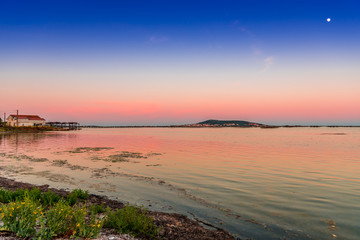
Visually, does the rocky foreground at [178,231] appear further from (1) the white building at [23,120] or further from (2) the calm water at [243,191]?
(1) the white building at [23,120]

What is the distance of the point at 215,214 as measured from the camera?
1133cm

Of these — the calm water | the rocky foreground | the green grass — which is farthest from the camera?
the calm water

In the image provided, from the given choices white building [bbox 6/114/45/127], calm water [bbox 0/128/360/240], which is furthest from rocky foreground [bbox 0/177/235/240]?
white building [bbox 6/114/45/127]

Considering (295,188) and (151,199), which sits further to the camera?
(295,188)

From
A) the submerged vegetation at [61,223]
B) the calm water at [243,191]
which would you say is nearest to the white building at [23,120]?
the calm water at [243,191]

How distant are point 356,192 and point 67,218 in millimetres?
17921

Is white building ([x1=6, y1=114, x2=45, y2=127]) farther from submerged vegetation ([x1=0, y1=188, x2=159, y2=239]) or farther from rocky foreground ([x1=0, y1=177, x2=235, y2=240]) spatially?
rocky foreground ([x1=0, y1=177, x2=235, y2=240])

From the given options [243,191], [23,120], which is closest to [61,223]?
[243,191]

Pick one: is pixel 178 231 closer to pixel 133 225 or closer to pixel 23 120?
pixel 133 225

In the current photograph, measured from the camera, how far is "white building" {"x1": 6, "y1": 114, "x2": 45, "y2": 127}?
139000 millimetres

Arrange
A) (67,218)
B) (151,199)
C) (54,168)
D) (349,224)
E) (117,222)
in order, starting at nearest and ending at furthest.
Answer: (67,218), (117,222), (349,224), (151,199), (54,168)

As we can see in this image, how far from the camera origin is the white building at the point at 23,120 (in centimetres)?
13900

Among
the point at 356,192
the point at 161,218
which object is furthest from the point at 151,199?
the point at 356,192

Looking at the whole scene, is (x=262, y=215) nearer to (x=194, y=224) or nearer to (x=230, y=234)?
(x=230, y=234)
